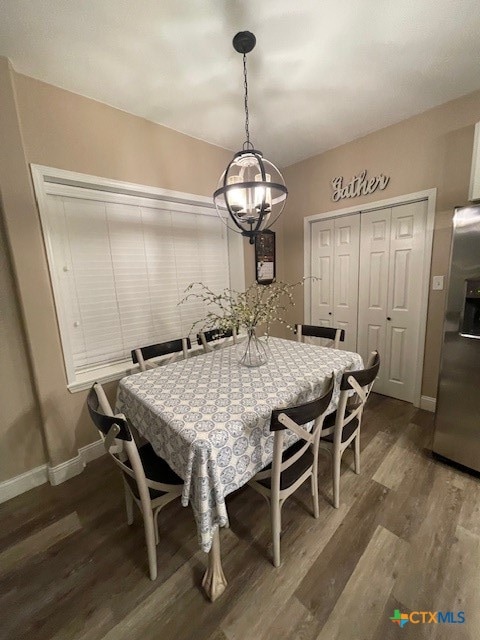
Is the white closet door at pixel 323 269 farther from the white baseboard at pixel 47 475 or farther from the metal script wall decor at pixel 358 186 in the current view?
the white baseboard at pixel 47 475

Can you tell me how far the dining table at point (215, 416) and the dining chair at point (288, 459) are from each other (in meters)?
0.08

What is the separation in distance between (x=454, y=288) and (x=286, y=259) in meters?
2.07

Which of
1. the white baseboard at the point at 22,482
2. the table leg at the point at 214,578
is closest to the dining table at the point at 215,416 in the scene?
the table leg at the point at 214,578

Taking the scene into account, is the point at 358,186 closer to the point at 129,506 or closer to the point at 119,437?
the point at 119,437

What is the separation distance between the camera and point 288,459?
1.25m

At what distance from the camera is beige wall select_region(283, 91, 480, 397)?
2088 mm

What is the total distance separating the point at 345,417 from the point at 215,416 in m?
0.86

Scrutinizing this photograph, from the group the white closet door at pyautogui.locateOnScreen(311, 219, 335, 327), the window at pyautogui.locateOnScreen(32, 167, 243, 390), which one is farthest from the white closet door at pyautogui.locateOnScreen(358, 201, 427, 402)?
the window at pyautogui.locateOnScreen(32, 167, 243, 390)

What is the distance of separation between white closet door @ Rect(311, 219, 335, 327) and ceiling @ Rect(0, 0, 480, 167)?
109cm

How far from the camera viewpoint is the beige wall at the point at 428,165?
2.09m

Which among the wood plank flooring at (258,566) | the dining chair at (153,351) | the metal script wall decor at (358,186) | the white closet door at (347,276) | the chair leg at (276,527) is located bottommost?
the wood plank flooring at (258,566)

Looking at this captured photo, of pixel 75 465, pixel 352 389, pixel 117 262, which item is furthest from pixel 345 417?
pixel 117 262

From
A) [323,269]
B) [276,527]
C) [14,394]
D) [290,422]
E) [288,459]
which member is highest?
[323,269]

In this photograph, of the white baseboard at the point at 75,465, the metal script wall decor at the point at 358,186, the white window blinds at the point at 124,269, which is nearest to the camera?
the white baseboard at the point at 75,465
